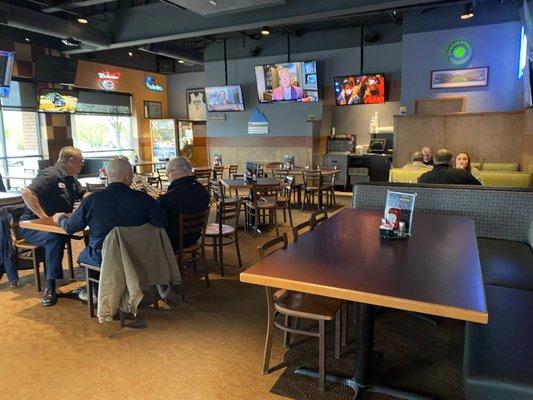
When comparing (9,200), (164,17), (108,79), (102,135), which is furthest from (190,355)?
(108,79)

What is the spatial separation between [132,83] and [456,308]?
481 inches

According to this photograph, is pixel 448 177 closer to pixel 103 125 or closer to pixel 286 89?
pixel 286 89

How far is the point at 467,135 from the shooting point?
8023 millimetres

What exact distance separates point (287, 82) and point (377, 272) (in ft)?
29.3

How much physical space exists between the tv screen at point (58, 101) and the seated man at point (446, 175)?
29.4ft

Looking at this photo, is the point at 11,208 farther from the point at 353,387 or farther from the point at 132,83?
the point at 132,83

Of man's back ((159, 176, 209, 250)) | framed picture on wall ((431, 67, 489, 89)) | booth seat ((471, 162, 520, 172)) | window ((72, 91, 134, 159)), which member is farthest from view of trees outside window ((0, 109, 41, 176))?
booth seat ((471, 162, 520, 172))

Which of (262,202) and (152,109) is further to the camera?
(152,109)

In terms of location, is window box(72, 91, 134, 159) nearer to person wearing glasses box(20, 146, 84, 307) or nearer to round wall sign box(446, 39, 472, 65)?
person wearing glasses box(20, 146, 84, 307)

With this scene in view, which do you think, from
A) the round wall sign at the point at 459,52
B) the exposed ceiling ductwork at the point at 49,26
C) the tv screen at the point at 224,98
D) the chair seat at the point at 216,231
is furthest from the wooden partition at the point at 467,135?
the exposed ceiling ductwork at the point at 49,26

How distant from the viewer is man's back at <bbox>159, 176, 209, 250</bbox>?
3643 millimetres

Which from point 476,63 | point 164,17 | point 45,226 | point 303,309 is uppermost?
point 164,17

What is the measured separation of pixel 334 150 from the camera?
10.8 metres

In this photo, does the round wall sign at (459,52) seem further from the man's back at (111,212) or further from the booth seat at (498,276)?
the man's back at (111,212)
